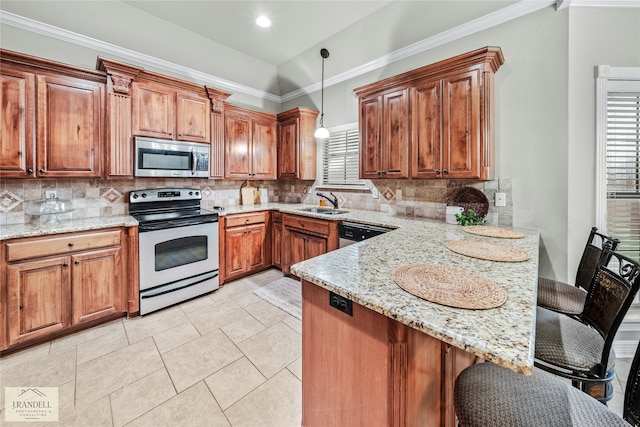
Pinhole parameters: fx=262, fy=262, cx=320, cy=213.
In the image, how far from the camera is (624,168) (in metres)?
2.17

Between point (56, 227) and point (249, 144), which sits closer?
point (56, 227)

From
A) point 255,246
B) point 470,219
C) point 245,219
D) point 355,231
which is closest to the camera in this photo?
point 470,219

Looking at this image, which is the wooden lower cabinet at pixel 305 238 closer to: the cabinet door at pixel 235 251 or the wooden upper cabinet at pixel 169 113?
the cabinet door at pixel 235 251

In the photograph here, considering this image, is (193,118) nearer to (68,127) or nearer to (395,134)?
(68,127)

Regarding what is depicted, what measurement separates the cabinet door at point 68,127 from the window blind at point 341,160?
2795 mm

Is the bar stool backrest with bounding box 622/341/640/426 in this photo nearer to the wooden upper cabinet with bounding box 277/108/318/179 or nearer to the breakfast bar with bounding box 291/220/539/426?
the breakfast bar with bounding box 291/220/539/426

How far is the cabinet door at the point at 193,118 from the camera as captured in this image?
10.4ft

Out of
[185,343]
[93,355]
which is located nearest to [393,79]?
[185,343]

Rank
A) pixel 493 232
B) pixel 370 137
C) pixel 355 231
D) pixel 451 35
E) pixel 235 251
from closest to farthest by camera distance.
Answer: pixel 493 232 < pixel 451 35 < pixel 355 231 < pixel 370 137 < pixel 235 251

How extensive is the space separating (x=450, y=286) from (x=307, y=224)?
247 centimetres

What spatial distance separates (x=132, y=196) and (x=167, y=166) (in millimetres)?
524

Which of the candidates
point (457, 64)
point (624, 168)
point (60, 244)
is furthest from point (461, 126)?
point (60, 244)

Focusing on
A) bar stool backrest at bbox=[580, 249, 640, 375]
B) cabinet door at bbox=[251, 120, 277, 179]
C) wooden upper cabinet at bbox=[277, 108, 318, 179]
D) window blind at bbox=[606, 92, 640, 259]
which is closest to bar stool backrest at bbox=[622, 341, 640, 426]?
bar stool backrest at bbox=[580, 249, 640, 375]

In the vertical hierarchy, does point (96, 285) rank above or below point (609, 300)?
below
